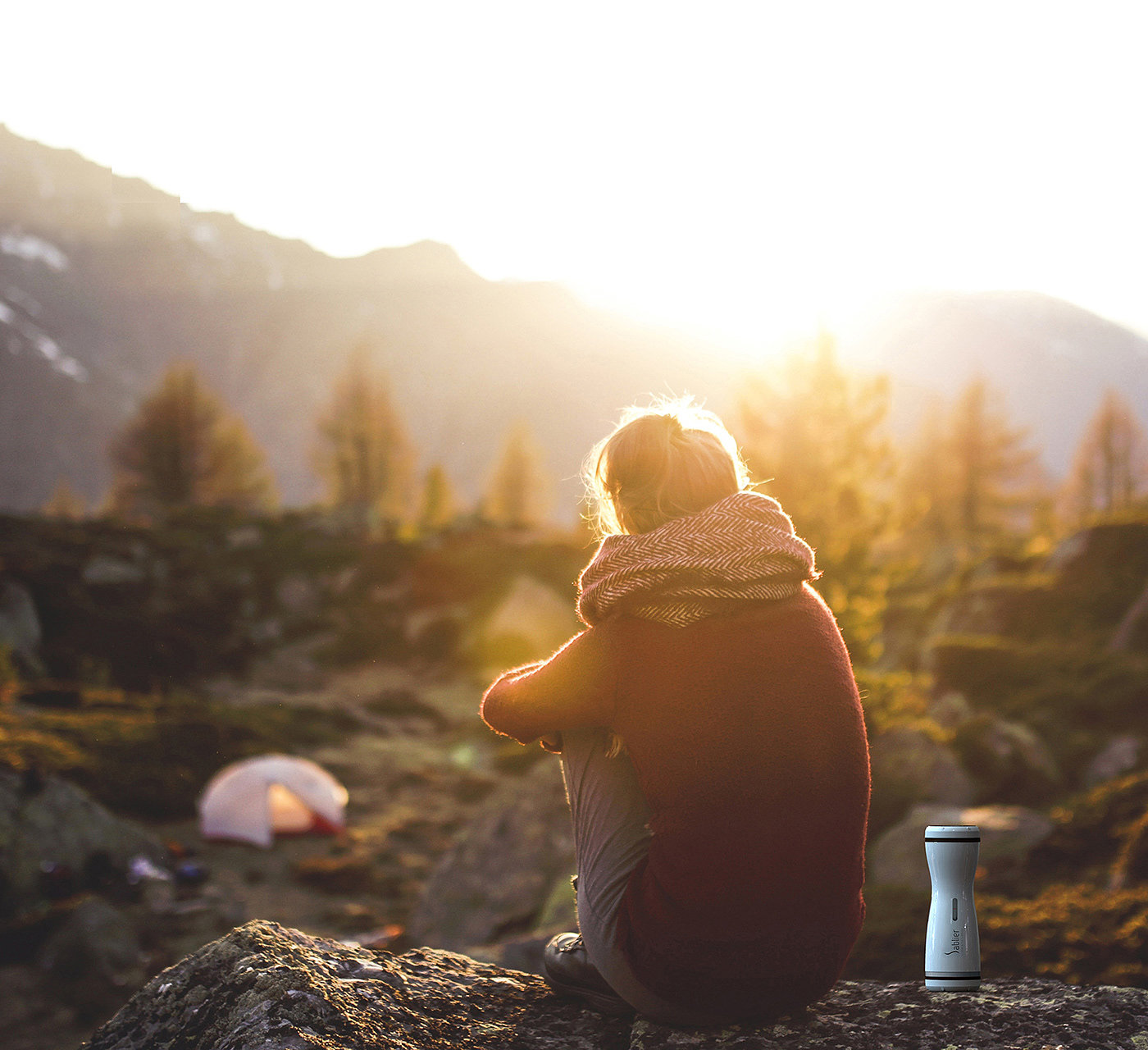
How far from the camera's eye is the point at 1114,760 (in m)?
8.48

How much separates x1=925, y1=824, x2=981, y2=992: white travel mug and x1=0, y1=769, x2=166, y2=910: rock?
752cm

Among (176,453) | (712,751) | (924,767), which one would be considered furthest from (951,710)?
(176,453)

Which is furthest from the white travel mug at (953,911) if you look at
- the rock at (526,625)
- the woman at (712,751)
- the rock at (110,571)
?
the rock at (110,571)

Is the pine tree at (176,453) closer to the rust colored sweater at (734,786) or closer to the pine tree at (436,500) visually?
the pine tree at (436,500)

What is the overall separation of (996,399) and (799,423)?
29588mm

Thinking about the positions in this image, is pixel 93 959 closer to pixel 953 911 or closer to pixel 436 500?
pixel 953 911

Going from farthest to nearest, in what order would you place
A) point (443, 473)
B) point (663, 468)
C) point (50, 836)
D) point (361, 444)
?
1. point (443, 473)
2. point (361, 444)
3. point (50, 836)
4. point (663, 468)

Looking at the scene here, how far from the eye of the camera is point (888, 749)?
8.77 metres

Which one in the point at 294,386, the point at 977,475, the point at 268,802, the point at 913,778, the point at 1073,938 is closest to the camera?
the point at 1073,938

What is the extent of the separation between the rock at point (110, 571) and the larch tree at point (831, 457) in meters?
18.5

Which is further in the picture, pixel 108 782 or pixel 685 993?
pixel 108 782

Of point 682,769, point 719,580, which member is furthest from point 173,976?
point 719,580

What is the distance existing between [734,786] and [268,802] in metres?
10.1

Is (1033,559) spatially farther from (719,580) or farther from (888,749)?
(719,580)
